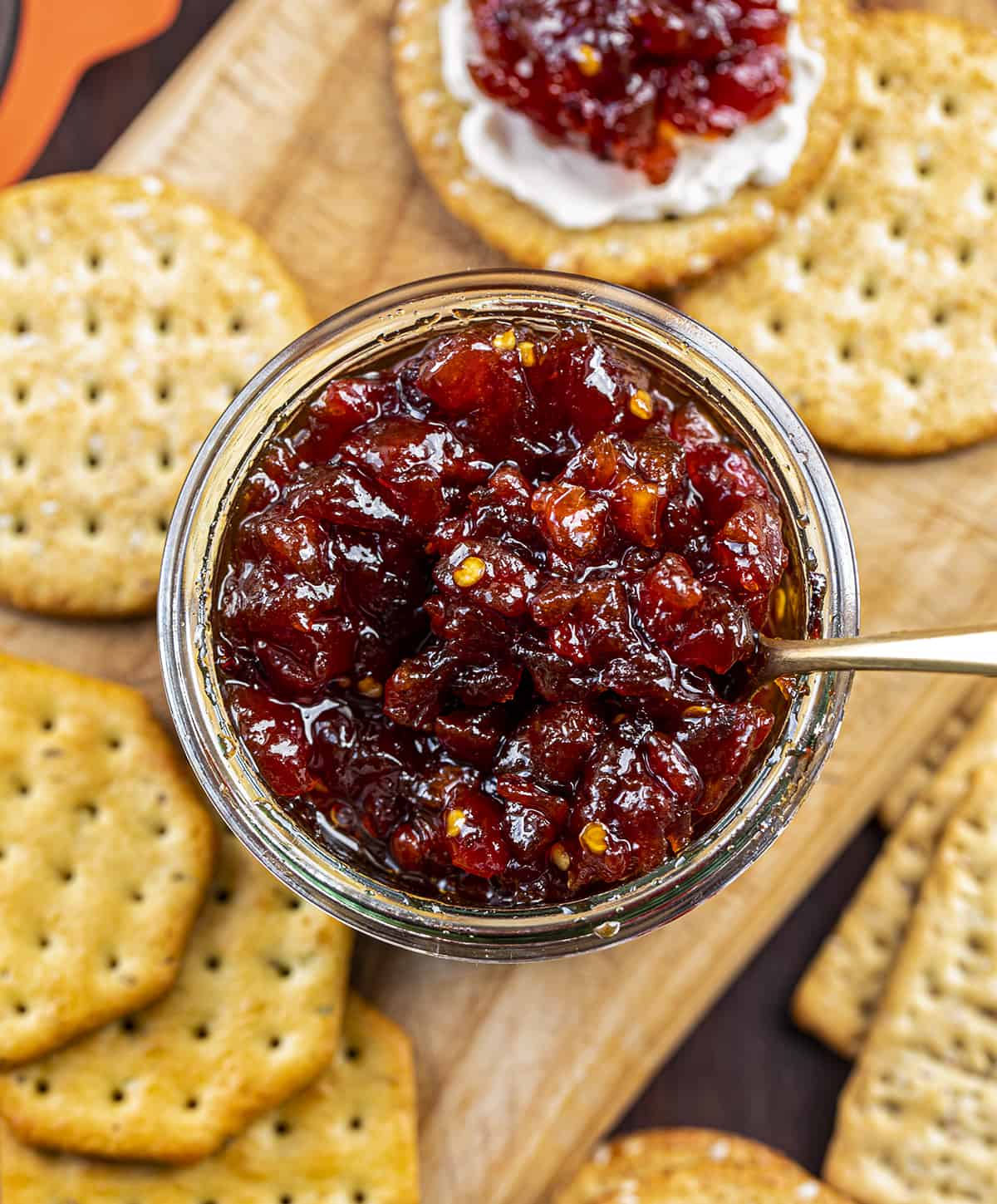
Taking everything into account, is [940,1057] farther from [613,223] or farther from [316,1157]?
[613,223]

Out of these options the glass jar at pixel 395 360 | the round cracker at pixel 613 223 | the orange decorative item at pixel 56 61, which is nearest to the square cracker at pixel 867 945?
the glass jar at pixel 395 360

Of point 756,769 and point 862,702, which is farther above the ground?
point 756,769

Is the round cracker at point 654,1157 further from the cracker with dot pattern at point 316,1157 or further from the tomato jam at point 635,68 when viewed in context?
the tomato jam at point 635,68

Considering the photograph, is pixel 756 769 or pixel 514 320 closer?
pixel 756 769

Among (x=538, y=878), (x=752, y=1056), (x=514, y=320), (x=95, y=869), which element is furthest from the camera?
(x=752, y=1056)

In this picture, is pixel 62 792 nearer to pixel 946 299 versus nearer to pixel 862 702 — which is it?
pixel 862 702

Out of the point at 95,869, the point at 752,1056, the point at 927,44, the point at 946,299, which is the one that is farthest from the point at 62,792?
the point at 927,44

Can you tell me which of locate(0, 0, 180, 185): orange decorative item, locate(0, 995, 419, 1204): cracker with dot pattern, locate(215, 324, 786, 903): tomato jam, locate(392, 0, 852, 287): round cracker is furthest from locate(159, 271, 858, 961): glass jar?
locate(0, 0, 180, 185): orange decorative item
